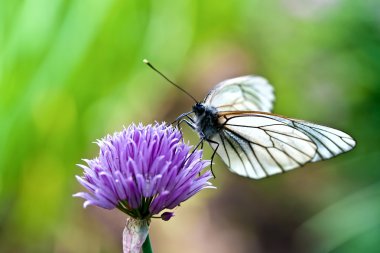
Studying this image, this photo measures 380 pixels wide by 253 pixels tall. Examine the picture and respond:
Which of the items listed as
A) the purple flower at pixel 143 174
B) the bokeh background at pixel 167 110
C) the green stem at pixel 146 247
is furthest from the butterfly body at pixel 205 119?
the bokeh background at pixel 167 110

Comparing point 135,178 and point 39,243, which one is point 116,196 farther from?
point 39,243

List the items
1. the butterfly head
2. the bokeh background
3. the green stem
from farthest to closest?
the bokeh background, the butterfly head, the green stem

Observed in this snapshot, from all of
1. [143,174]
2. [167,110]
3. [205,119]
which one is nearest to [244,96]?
[205,119]

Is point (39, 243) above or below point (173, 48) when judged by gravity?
below

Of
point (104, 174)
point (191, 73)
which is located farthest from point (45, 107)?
point (104, 174)

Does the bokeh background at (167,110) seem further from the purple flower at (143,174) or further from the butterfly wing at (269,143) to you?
the purple flower at (143,174)

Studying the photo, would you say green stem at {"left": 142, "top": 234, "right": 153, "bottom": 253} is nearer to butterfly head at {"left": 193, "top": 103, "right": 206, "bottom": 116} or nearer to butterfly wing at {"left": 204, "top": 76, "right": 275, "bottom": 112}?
butterfly head at {"left": 193, "top": 103, "right": 206, "bottom": 116}

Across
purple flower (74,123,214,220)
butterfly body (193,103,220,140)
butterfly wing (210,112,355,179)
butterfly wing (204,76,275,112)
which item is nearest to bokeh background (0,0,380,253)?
butterfly wing (204,76,275,112)
